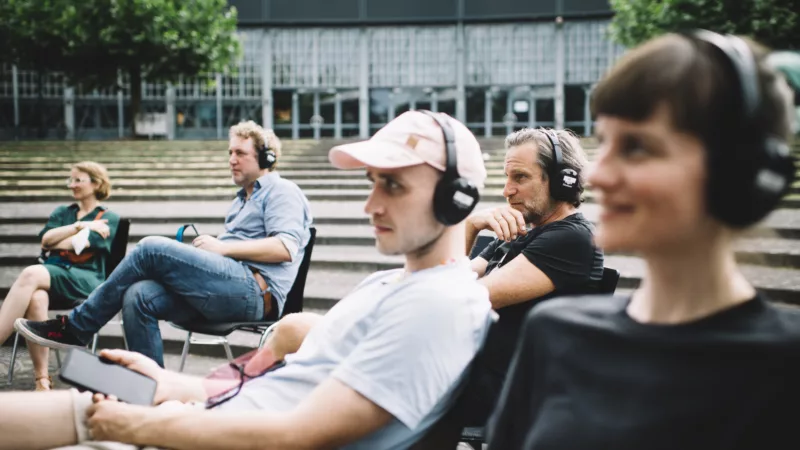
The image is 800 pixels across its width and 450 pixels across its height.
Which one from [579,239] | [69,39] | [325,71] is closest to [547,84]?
[325,71]

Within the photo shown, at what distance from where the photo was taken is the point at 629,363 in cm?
110

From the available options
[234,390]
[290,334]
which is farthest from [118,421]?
[290,334]

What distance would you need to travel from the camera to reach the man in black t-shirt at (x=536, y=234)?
2.62 metres

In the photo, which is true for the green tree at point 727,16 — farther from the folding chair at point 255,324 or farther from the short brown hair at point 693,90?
the short brown hair at point 693,90

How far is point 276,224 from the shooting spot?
4.24m

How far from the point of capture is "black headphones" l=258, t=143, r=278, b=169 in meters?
4.50

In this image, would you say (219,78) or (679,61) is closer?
(679,61)

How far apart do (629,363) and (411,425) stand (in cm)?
61

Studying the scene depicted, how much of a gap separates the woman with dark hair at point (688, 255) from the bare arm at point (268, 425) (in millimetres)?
492

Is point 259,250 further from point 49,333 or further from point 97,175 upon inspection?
point 97,175

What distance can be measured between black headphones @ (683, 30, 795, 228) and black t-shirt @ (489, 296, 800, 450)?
0.52 feet

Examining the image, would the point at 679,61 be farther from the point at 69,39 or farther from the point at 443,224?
the point at 69,39

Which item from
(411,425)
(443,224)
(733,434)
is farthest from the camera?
(443,224)

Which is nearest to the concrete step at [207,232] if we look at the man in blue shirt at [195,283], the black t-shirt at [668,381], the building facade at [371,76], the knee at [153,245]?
the man in blue shirt at [195,283]
